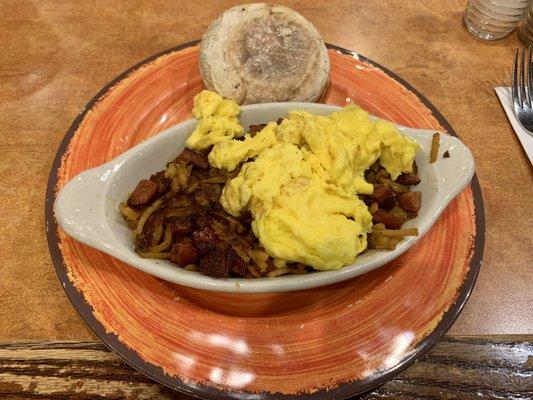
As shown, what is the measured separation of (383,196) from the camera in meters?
1.79

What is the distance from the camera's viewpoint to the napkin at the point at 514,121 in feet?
7.81

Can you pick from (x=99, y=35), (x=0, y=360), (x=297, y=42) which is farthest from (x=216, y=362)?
(x=99, y=35)

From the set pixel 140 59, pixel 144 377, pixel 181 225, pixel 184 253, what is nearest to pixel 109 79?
pixel 140 59

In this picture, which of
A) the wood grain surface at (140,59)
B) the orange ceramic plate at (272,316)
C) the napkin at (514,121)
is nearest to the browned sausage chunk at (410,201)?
the orange ceramic plate at (272,316)

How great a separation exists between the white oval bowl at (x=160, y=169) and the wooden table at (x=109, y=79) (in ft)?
1.53

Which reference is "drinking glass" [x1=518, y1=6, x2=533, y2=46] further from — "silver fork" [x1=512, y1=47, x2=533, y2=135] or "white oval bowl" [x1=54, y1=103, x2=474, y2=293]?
"white oval bowl" [x1=54, y1=103, x2=474, y2=293]

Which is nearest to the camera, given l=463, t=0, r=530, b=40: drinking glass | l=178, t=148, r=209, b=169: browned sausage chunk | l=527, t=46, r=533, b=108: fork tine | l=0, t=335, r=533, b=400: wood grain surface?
l=0, t=335, r=533, b=400: wood grain surface

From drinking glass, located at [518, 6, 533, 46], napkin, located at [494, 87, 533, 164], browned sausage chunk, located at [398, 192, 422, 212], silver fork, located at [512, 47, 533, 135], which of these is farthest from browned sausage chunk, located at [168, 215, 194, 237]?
drinking glass, located at [518, 6, 533, 46]

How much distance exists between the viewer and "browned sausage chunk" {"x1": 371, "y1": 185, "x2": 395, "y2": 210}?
5.88 feet

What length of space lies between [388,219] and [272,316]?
0.62 meters

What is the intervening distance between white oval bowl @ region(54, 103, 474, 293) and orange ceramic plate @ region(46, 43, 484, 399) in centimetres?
20

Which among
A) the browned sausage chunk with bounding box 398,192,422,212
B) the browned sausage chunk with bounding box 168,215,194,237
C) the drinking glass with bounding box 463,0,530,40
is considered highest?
the drinking glass with bounding box 463,0,530,40

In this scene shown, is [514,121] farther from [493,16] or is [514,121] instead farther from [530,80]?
[493,16]

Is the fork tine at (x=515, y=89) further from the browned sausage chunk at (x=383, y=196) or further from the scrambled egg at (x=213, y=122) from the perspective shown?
the scrambled egg at (x=213, y=122)
